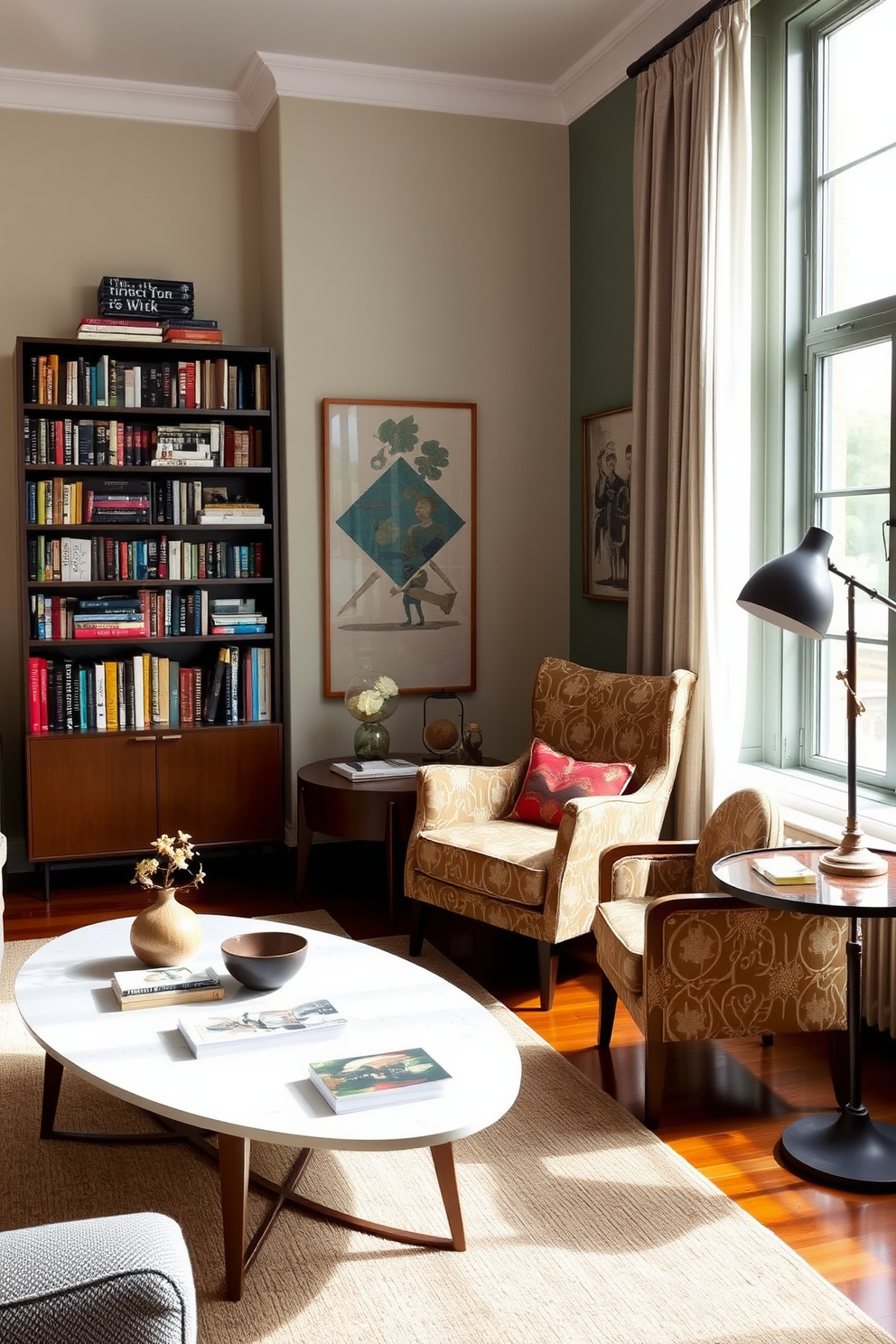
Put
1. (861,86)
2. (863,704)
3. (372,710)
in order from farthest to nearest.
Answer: (372,710) < (861,86) < (863,704)

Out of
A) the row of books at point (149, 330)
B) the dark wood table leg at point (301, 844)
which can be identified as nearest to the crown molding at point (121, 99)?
the row of books at point (149, 330)

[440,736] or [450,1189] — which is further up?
[440,736]

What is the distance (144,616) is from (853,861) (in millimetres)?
3120

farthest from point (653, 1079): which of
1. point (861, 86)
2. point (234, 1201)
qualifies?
point (861, 86)

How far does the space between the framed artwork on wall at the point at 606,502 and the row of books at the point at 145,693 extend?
1412 mm

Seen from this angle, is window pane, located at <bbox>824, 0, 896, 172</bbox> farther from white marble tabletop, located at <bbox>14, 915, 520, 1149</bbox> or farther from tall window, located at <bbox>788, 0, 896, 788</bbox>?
white marble tabletop, located at <bbox>14, 915, 520, 1149</bbox>

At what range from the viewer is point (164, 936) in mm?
2684

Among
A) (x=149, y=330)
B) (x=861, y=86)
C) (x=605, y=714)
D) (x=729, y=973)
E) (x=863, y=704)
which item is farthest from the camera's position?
(x=149, y=330)

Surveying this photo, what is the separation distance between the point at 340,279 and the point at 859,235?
2.13 meters

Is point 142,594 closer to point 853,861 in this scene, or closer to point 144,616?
point 144,616

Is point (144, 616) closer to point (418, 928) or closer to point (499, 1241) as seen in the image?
point (418, 928)

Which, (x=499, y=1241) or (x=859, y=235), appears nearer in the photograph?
(x=499, y=1241)

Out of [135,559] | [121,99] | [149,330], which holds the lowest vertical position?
[135,559]

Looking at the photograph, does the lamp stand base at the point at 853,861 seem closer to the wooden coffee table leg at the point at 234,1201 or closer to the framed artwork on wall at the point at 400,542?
the wooden coffee table leg at the point at 234,1201
